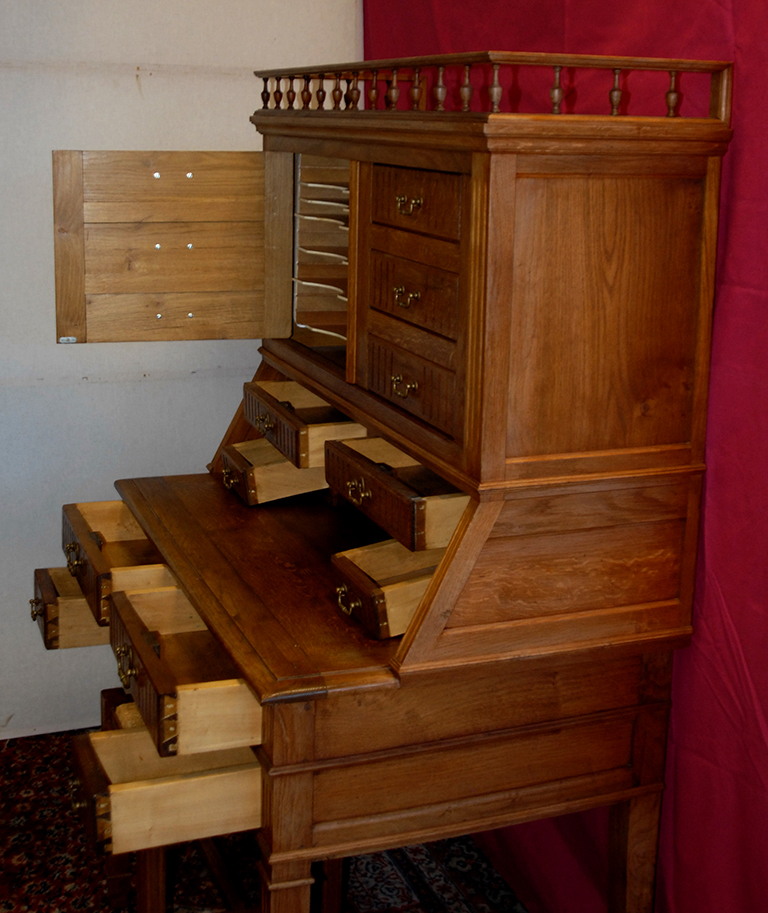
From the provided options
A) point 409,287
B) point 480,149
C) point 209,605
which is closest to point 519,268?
point 480,149

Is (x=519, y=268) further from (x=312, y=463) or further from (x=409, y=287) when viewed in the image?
(x=312, y=463)

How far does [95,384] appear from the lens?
3.41 meters

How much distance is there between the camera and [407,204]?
206 centimetres

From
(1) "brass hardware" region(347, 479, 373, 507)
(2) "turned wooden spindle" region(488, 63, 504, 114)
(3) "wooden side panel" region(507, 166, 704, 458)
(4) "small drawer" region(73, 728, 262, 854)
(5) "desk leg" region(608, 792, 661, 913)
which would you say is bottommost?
(5) "desk leg" region(608, 792, 661, 913)

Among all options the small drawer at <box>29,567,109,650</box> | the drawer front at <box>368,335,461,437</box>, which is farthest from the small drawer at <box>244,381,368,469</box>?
the small drawer at <box>29,567,109,650</box>

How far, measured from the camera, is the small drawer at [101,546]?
2.44 m

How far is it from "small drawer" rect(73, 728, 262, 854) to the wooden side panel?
→ 753mm

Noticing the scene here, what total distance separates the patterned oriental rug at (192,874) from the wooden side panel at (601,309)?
1455 mm

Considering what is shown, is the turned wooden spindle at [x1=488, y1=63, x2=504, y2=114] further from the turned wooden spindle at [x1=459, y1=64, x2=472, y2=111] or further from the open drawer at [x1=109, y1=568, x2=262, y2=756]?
the open drawer at [x1=109, y1=568, x2=262, y2=756]

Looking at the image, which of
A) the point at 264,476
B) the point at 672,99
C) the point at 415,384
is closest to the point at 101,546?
the point at 264,476

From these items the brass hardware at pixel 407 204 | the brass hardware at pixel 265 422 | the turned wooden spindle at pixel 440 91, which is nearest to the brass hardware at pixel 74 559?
the brass hardware at pixel 265 422

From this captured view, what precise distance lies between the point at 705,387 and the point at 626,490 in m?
0.23

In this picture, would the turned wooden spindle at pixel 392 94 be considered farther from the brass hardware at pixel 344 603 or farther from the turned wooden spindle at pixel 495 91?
the brass hardware at pixel 344 603

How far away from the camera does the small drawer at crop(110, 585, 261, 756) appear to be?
1902 millimetres
